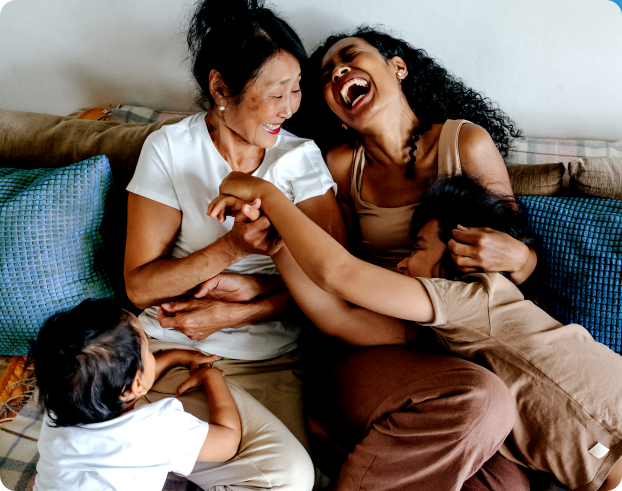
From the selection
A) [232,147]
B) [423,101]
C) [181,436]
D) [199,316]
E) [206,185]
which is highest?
[423,101]

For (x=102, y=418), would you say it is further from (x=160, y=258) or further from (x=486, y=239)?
(x=486, y=239)

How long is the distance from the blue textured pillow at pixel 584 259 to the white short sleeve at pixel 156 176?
108 centimetres

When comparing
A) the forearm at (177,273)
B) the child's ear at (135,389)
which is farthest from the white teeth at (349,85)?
the child's ear at (135,389)

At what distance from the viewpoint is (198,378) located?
1.30 meters

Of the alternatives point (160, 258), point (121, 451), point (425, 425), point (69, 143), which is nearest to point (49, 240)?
point (160, 258)

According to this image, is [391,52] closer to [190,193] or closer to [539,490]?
[190,193]

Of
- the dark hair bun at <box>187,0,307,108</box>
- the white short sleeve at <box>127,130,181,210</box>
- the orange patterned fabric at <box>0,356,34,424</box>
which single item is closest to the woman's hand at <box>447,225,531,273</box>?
the dark hair bun at <box>187,0,307,108</box>

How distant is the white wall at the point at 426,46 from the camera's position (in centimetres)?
155

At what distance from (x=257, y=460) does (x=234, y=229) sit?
0.59 meters

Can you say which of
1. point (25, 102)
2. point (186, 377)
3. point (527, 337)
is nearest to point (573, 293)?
point (527, 337)

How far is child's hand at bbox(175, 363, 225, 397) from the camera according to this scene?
1.28 m

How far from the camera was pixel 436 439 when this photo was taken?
101 centimetres

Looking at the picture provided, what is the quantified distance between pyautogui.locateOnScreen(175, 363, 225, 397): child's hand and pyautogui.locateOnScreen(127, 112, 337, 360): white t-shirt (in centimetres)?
9

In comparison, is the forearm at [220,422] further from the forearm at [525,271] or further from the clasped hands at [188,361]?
the forearm at [525,271]
